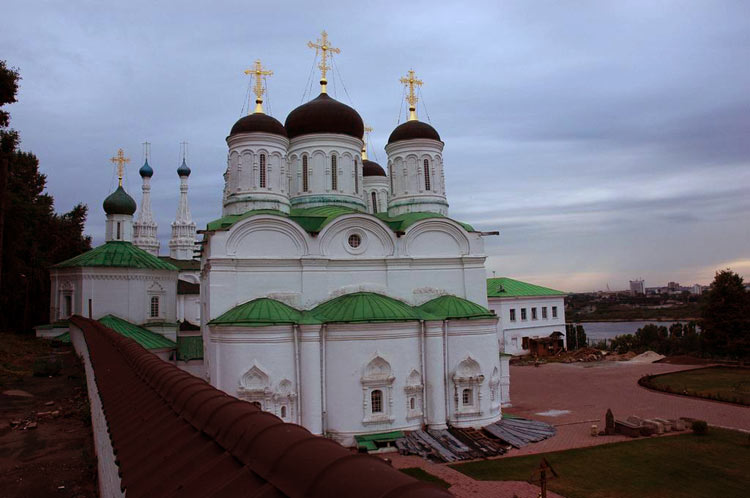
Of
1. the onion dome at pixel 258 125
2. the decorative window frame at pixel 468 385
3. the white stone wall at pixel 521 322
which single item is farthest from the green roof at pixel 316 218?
the white stone wall at pixel 521 322

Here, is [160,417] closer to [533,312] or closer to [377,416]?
[377,416]

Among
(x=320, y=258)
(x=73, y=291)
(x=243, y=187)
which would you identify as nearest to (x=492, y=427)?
Answer: (x=320, y=258)

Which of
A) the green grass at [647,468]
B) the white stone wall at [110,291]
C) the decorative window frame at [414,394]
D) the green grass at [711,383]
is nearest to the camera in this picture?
the green grass at [647,468]

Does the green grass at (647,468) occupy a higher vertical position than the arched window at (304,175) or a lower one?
lower

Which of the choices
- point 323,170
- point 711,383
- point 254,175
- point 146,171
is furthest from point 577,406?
point 146,171

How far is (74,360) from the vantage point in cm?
1700

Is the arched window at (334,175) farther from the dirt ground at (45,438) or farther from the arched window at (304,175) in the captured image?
the dirt ground at (45,438)

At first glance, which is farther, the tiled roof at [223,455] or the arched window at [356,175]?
the arched window at [356,175]

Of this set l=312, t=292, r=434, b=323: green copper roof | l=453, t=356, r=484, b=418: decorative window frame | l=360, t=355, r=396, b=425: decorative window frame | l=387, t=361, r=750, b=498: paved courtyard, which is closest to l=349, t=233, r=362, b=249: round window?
l=312, t=292, r=434, b=323: green copper roof

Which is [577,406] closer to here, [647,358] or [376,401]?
[376,401]

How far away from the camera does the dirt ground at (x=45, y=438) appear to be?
5.46 meters

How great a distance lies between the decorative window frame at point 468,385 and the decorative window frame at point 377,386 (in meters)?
2.42

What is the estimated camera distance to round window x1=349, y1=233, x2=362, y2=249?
18.6 m

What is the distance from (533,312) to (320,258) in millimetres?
25644
